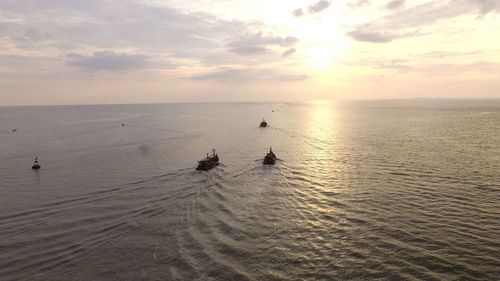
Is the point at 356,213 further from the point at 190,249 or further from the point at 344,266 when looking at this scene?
the point at 190,249

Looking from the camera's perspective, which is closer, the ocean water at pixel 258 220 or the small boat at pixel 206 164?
the ocean water at pixel 258 220

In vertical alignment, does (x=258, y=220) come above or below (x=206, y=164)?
below

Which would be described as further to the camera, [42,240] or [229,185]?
[229,185]

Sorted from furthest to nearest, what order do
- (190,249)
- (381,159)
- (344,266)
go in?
(381,159) → (190,249) → (344,266)

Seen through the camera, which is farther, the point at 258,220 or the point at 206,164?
the point at 206,164

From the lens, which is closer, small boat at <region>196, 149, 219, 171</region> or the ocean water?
the ocean water

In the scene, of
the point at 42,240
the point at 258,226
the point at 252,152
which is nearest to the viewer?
the point at 42,240

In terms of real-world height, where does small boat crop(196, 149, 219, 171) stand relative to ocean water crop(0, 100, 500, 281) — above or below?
above

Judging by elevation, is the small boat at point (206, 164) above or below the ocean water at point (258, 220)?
above

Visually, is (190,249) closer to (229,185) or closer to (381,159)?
(229,185)

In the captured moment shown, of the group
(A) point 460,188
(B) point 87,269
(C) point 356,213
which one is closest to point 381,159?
(A) point 460,188
